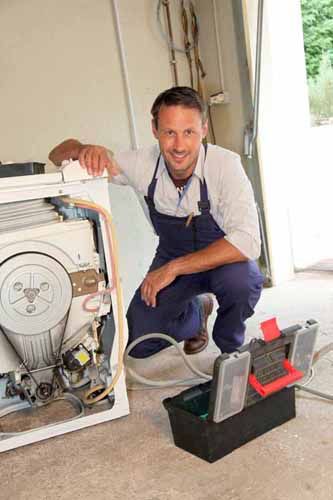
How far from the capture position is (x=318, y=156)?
347cm

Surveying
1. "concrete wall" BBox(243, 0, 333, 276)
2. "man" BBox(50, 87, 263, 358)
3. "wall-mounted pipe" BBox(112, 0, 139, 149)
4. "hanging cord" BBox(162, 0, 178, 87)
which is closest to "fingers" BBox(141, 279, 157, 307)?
"man" BBox(50, 87, 263, 358)

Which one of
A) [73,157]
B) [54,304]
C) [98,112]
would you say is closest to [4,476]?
[54,304]

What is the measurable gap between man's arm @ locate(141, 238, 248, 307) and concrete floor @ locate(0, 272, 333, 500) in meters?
0.32

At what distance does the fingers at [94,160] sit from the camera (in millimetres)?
1491

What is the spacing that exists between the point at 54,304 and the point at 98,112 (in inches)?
48.2

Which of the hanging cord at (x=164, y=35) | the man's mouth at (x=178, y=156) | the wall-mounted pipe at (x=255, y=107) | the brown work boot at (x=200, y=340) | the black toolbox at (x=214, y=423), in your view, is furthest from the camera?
the hanging cord at (x=164, y=35)

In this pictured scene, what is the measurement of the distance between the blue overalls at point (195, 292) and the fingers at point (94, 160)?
32cm

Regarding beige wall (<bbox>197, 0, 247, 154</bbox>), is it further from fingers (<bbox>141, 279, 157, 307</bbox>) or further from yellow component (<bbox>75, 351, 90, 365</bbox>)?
yellow component (<bbox>75, 351, 90, 365</bbox>)

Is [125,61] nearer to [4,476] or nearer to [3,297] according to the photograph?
[3,297]

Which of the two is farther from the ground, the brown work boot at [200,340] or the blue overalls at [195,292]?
the blue overalls at [195,292]

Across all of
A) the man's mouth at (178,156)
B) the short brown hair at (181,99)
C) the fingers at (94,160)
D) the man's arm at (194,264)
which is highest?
the short brown hair at (181,99)

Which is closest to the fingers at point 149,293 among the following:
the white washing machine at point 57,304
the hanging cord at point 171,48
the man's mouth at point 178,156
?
the white washing machine at point 57,304

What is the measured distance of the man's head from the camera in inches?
67.0

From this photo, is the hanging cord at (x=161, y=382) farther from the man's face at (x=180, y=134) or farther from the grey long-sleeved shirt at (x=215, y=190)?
the man's face at (x=180, y=134)
